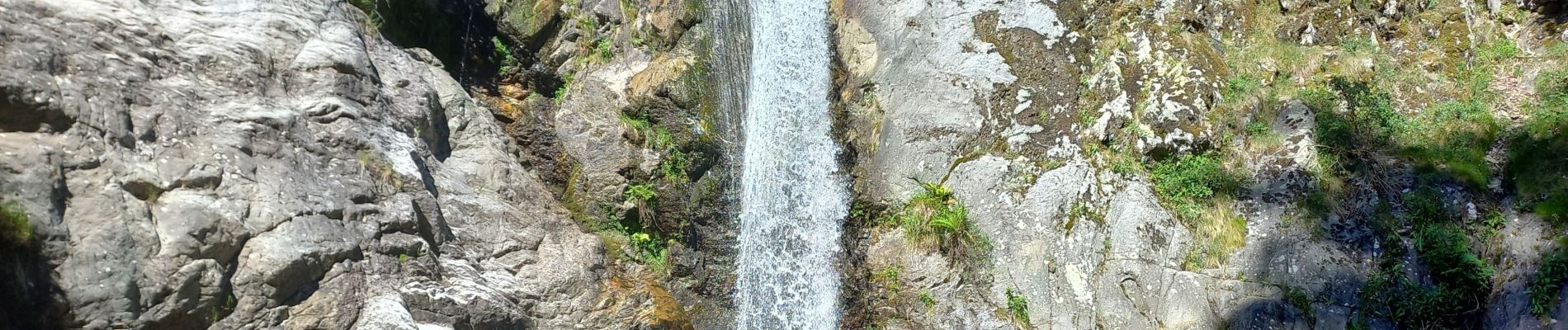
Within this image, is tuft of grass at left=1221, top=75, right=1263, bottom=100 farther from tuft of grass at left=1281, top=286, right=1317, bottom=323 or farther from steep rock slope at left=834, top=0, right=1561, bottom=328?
tuft of grass at left=1281, top=286, right=1317, bottom=323

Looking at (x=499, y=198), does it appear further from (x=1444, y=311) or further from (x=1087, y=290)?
(x=1444, y=311)

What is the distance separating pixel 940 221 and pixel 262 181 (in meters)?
6.19

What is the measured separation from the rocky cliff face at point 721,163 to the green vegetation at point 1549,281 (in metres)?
0.04

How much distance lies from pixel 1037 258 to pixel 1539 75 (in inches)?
193

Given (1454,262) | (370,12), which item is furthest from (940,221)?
(370,12)

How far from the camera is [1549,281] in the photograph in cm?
622

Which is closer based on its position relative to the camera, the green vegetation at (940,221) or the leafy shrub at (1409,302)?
the leafy shrub at (1409,302)

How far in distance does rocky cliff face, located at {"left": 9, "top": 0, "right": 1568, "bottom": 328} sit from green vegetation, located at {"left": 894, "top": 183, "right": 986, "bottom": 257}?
1.3 inches

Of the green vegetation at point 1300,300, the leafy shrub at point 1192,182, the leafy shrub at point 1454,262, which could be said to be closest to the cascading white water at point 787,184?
the leafy shrub at point 1192,182

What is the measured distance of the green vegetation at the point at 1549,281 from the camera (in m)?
6.16

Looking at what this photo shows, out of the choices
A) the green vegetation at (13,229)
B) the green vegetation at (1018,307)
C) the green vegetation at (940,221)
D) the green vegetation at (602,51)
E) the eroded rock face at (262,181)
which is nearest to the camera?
the green vegetation at (13,229)

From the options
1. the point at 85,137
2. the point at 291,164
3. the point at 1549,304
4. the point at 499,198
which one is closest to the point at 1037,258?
the point at 1549,304

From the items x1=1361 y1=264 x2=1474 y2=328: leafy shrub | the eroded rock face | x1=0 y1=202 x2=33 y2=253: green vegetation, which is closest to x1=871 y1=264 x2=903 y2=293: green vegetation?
the eroded rock face

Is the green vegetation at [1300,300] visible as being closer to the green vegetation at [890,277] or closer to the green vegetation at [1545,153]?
the green vegetation at [1545,153]
